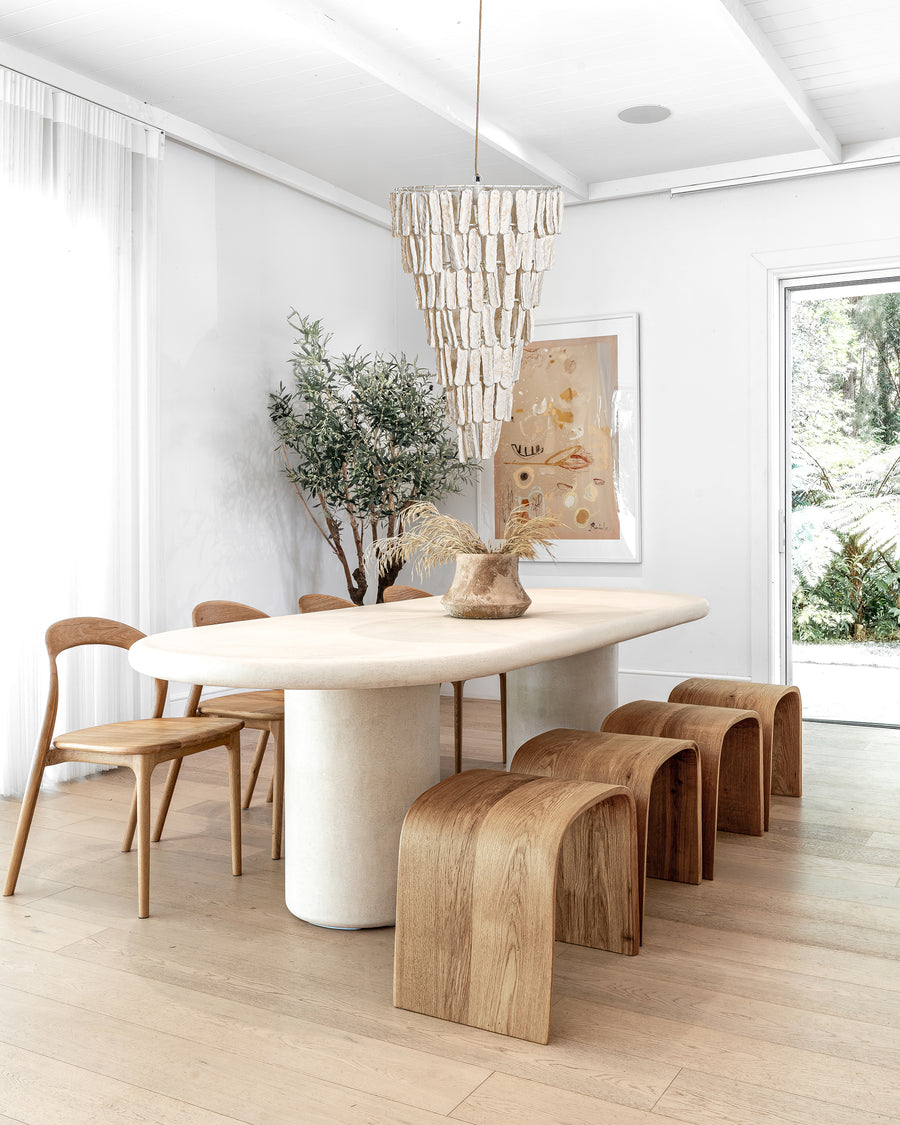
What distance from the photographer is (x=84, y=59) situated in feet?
12.5

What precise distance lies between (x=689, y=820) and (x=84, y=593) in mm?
2515

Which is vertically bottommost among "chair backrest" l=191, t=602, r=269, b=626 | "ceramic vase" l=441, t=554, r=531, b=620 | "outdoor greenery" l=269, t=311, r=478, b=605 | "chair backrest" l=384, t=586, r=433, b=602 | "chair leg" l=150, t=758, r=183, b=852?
"chair leg" l=150, t=758, r=183, b=852

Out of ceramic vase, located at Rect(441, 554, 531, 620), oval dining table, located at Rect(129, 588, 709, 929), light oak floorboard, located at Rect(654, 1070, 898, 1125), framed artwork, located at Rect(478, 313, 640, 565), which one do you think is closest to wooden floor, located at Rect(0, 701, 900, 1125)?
light oak floorboard, located at Rect(654, 1070, 898, 1125)

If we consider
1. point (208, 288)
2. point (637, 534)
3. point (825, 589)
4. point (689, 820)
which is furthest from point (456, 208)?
point (825, 589)

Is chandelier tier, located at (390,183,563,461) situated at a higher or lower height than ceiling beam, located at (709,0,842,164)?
lower

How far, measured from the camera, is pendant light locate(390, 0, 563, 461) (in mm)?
2832

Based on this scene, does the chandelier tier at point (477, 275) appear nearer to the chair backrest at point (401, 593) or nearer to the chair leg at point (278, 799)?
the chair leg at point (278, 799)

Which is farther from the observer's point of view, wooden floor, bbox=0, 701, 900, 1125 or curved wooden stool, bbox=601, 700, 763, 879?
curved wooden stool, bbox=601, 700, 763, 879

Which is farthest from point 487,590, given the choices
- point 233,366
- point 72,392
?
point 233,366

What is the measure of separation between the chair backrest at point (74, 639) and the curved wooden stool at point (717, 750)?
1.42 m

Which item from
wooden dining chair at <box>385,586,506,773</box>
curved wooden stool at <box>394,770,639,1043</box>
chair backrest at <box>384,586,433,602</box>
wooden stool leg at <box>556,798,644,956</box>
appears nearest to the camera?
curved wooden stool at <box>394,770,639,1043</box>

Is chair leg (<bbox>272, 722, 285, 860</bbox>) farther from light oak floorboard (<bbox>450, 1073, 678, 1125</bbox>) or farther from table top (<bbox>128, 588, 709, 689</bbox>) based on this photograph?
light oak floorboard (<bbox>450, 1073, 678, 1125</bbox>)

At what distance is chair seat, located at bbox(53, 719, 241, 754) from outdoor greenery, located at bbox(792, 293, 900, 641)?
3.41 m

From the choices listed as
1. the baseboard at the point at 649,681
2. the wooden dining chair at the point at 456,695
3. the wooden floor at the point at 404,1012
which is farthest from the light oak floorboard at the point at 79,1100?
the baseboard at the point at 649,681
